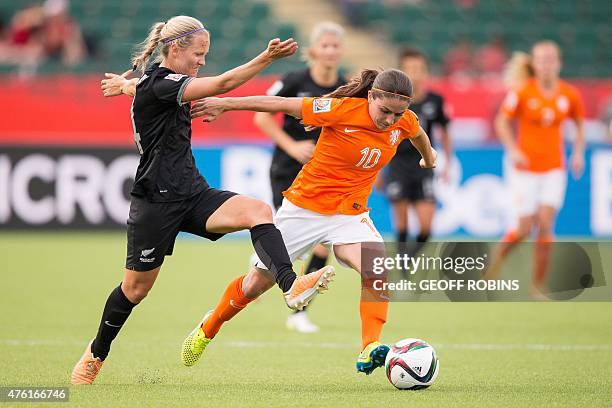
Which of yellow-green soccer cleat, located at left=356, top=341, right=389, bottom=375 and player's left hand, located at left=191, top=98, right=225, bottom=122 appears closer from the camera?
player's left hand, located at left=191, top=98, right=225, bottom=122

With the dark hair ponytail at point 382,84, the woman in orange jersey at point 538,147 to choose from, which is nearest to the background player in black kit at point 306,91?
the dark hair ponytail at point 382,84

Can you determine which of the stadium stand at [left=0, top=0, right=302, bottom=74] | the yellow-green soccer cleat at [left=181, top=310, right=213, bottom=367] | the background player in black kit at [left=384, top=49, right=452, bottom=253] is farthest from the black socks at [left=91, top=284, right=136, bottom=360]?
the stadium stand at [left=0, top=0, right=302, bottom=74]

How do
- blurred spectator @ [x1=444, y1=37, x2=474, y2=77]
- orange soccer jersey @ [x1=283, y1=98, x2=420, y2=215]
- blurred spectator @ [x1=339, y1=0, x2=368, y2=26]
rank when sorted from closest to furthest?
1. orange soccer jersey @ [x1=283, y1=98, x2=420, y2=215]
2. blurred spectator @ [x1=444, y1=37, x2=474, y2=77]
3. blurred spectator @ [x1=339, y1=0, x2=368, y2=26]

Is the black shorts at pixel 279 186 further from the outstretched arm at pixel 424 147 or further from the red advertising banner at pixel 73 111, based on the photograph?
the red advertising banner at pixel 73 111

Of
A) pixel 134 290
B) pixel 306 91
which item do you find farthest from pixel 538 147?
pixel 134 290

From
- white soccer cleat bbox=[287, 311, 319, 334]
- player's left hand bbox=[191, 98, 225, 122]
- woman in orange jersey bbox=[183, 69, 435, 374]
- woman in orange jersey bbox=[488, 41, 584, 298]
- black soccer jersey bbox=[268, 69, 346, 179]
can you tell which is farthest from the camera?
woman in orange jersey bbox=[488, 41, 584, 298]

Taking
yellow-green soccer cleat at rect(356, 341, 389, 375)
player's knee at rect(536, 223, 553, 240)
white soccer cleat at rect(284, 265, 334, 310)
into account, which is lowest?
yellow-green soccer cleat at rect(356, 341, 389, 375)

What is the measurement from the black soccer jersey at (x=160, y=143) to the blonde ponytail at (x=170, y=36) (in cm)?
13

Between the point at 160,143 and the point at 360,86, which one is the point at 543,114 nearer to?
the point at 360,86

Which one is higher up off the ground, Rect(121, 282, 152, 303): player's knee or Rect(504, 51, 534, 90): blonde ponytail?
Rect(504, 51, 534, 90): blonde ponytail

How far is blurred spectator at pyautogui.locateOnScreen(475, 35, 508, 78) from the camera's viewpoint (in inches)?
782

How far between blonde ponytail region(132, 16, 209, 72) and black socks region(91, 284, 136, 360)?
138 cm

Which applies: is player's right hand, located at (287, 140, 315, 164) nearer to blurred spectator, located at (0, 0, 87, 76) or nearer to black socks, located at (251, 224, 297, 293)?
black socks, located at (251, 224, 297, 293)

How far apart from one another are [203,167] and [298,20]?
6.99 meters
